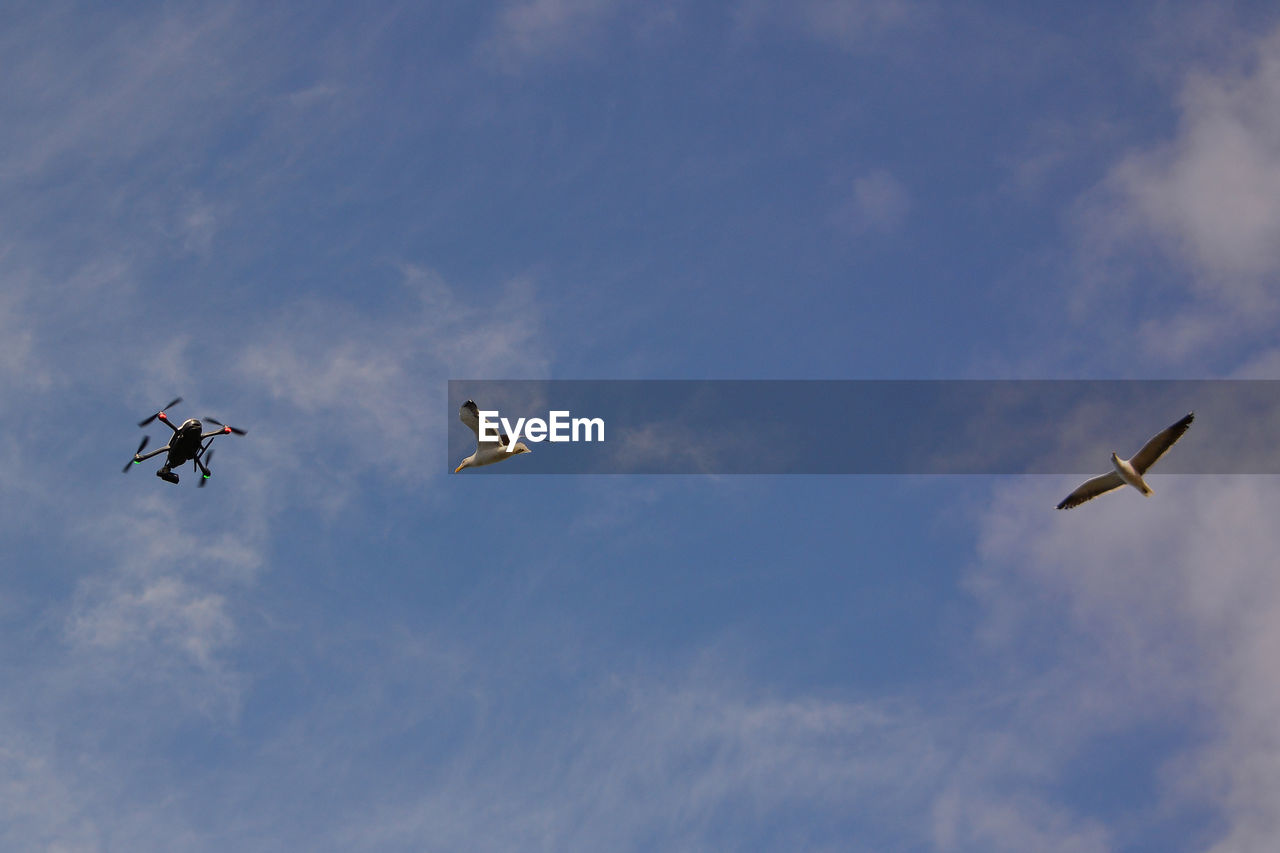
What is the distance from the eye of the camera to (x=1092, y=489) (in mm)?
112000

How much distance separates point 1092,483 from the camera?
11200 centimetres

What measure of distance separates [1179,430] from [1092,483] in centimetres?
877

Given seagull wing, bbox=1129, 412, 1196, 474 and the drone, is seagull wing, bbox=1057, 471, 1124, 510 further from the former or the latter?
the drone

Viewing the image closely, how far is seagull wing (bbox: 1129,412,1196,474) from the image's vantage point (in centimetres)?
10769

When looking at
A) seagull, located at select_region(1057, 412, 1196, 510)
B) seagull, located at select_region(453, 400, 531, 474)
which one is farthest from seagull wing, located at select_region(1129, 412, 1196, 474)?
seagull, located at select_region(453, 400, 531, 474)

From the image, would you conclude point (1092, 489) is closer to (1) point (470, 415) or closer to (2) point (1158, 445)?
(2) point (1158, 445)

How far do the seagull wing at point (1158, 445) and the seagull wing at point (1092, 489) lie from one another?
2.37 meters

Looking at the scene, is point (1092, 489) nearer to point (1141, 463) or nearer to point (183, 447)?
point (1141, 463)

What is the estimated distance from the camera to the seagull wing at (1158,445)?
108m

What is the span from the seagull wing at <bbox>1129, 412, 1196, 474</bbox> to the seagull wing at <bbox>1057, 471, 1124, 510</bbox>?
2.37 meters

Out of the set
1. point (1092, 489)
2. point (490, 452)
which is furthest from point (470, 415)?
point (1092, 489)

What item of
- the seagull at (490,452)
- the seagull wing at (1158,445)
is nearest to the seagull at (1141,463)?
the seagull wing at (1158,445)

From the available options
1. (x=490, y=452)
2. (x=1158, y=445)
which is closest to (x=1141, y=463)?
(x=1158, y=445)

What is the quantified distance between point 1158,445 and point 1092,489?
7073mm
